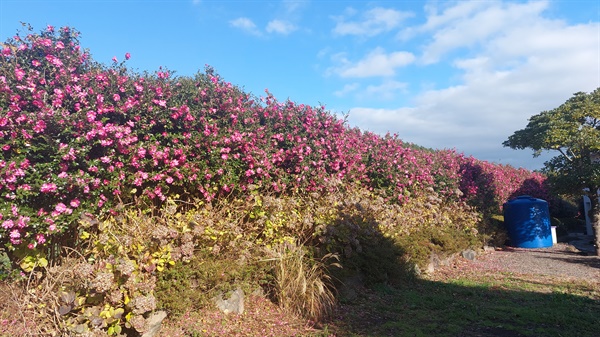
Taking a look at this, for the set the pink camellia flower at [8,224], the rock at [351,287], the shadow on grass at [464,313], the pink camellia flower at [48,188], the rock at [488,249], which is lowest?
the shadow on grass at [464,313]

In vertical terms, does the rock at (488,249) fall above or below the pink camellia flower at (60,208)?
below

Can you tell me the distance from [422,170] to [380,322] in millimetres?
6271

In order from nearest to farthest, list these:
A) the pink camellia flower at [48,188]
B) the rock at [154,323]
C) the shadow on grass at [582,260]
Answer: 1. the rock at [154,323]
2. the pink camellia flower at [48,188]
3. the shadow on grass at [582,260]

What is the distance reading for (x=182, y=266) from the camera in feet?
14.2

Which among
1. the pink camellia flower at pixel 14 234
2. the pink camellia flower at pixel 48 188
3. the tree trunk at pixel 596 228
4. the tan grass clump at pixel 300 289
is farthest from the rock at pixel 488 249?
the pink camellia flower at pixel 14 234

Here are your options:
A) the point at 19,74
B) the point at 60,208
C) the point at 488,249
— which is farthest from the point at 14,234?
the point at 488,249

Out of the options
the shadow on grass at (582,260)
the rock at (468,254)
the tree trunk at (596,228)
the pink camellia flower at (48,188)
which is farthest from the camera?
the tree trunk at (596,228)

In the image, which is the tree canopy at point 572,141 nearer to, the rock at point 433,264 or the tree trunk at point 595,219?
the tree trunk at point 595,219

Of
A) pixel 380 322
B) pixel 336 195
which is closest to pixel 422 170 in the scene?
pixel 336 195

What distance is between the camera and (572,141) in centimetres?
1058

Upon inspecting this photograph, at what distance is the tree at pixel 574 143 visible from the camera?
10.4 metres

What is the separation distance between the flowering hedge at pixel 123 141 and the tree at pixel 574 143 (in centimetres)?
646

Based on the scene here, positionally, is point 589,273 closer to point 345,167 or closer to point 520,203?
point 520,203

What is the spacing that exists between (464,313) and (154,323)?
153 inches
